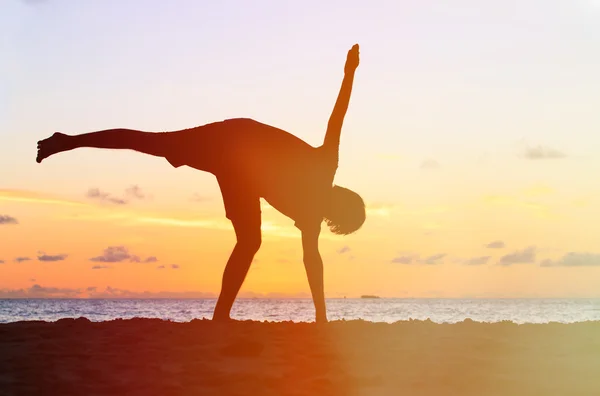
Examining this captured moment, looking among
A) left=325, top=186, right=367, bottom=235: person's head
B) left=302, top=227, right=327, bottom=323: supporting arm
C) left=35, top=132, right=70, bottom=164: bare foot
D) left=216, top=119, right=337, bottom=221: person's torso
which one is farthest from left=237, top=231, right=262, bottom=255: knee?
left=35, top=132, right=70, bottom=164: bare foot

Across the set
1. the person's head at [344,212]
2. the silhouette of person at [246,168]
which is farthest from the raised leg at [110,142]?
the person's head at [344,212]

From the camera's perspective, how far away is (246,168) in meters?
9.56

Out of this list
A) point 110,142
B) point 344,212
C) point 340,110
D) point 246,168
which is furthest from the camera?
point 344,212

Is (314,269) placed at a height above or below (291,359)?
above

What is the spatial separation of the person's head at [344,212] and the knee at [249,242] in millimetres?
1158

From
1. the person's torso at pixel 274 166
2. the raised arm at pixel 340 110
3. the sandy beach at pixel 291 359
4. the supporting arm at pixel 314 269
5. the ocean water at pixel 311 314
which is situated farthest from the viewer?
the ocean water at pixel 311 314

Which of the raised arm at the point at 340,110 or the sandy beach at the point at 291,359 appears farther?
the raised arm at the point at 340,110

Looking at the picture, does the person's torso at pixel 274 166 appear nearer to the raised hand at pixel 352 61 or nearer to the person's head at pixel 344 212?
the person's head at pixel 344 212

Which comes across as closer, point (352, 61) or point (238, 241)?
point (238, 241)

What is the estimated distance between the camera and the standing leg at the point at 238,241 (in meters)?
9.52

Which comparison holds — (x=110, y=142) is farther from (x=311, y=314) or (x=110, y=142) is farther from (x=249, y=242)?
(x=311, y=314)

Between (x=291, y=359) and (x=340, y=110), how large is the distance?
485 centimetres

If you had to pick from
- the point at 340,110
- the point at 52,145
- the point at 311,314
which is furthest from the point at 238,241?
the point at 311,314

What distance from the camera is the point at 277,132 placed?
9.72 m
